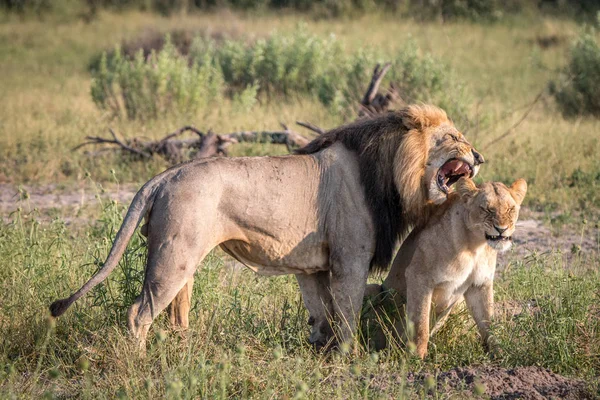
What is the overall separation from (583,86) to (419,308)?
8570 millimetres

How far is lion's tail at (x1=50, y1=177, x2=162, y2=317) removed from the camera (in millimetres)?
4152

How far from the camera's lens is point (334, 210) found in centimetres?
458

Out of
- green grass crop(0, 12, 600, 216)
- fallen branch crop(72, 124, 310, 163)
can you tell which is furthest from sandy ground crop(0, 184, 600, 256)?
fallen branch crop(72, 124, 310, 163)

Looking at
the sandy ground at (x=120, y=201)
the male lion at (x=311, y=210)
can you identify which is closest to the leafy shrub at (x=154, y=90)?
the sandy ground at (x=120, y=201)

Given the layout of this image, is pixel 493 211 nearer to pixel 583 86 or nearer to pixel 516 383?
pixel 516 383

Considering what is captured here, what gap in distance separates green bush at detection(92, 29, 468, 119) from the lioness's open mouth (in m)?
5.40

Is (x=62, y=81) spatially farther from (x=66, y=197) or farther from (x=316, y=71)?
(x=66, y=197)

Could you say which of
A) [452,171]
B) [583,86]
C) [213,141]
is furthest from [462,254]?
[583,86]

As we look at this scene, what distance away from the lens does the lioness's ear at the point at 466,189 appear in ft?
14.3

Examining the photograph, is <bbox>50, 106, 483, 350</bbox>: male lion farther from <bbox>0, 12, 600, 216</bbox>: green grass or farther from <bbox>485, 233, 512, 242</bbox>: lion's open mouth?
<bbox>0, 12, 600, 216</bbox>: green grass

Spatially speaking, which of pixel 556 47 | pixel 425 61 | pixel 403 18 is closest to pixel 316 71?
pixel 425 61

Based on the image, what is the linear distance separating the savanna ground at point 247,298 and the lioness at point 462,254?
0.18m

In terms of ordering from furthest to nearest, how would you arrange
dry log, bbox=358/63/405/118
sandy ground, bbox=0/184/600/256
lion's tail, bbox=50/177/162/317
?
1. dry log, bbox=358/63/405/118
2. sandy ground, bbox=0/184/600/256
3. lion's tail, bbox=50/177/162/317

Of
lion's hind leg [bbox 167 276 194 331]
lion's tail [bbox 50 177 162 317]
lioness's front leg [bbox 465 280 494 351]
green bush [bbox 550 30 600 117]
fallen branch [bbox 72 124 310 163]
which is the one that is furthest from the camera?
green bush [bbox 550 30 600 117]
